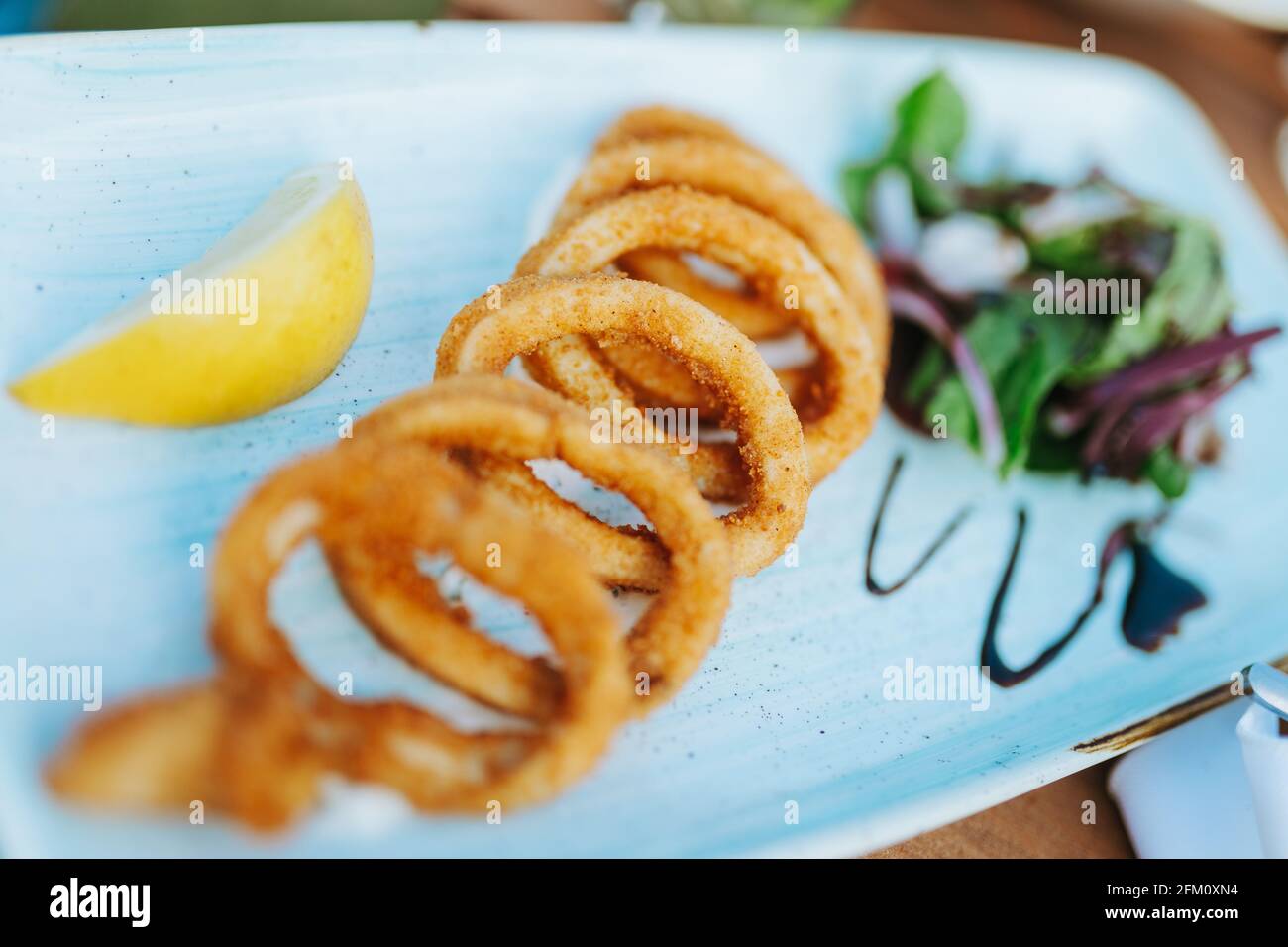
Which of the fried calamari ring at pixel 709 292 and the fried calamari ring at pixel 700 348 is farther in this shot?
the fried calamari ring at pixel 709 292

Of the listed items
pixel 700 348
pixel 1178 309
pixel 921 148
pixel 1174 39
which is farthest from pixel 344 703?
pixel 1174 39

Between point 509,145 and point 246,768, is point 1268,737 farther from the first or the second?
point 509,145

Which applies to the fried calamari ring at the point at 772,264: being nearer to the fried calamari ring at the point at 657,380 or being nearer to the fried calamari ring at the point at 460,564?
the fried calamari ring at the point at 657,380

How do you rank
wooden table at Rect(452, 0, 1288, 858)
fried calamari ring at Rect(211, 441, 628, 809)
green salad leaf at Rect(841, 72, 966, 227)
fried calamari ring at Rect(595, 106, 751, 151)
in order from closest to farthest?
fried calamari ring at Rect(211, 441, 628, 809)
fried calamari ring at Rect(595, 106, 751, 151)
green salad leaf at Rect(841, 72, 966, 227)
wooden table at Rect(452, 0, 1288, 858)

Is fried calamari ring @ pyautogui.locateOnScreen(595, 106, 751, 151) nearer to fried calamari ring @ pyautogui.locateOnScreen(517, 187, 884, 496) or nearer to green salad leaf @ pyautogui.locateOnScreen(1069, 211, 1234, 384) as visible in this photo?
fried calamari ring @ pyautogui.locateOnScreen(517, 187, 884, 496)

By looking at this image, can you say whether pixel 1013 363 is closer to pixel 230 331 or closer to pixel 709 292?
pixel 709 292

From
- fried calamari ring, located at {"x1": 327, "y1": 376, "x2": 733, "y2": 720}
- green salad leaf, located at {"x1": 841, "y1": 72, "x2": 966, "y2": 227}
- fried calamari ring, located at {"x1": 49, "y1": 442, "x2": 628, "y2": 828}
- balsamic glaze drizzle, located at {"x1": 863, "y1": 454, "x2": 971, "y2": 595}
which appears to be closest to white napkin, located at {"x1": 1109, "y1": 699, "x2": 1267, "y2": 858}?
balsamic glaze drizzle, located at {"x1": 863, "y1": 454, "x2": 971, "y2": 595}

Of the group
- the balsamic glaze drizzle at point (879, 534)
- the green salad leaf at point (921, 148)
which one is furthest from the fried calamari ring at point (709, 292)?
the green salad leaf at point (921, 148)
